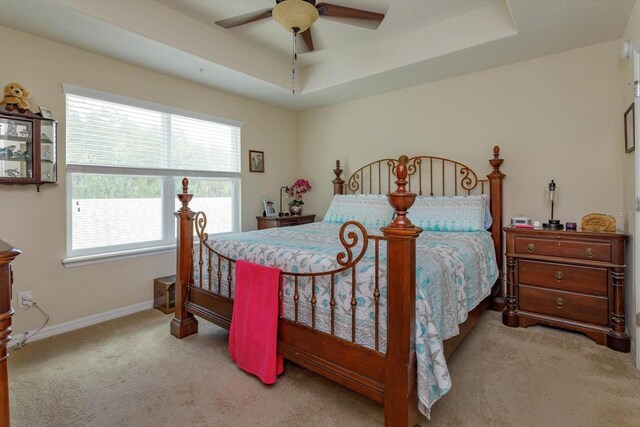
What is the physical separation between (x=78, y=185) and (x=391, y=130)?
3.33m

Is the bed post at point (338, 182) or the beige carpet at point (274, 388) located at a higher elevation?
the bed post at point (338, 182)

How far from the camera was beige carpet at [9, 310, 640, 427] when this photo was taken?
1.68m

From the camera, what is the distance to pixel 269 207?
455 centimetres

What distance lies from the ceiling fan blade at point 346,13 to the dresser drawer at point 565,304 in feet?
7.97

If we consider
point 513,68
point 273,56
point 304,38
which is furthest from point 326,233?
point 513,68

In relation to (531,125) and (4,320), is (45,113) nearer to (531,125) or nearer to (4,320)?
(4,320)

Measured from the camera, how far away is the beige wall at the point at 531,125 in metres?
2.77

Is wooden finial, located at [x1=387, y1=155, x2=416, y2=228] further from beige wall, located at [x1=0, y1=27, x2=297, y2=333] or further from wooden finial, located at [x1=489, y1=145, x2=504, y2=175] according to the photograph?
beige wall, located at [x1=0, y1=27, x2=297, y2=333]

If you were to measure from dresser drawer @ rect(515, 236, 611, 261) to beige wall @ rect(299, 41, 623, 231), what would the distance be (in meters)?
0.50

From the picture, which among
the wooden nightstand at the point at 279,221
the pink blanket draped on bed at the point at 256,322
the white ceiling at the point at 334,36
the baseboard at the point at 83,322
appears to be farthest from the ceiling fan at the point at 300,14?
the baseboard at the point at 83,322

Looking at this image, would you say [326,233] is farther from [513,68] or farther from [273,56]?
[513,68]

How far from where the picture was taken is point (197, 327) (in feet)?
8.96

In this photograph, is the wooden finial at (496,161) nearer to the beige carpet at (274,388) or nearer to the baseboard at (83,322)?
the beige carpet at (274,388)

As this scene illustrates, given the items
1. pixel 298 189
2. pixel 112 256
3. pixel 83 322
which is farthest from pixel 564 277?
pixel 83 322
